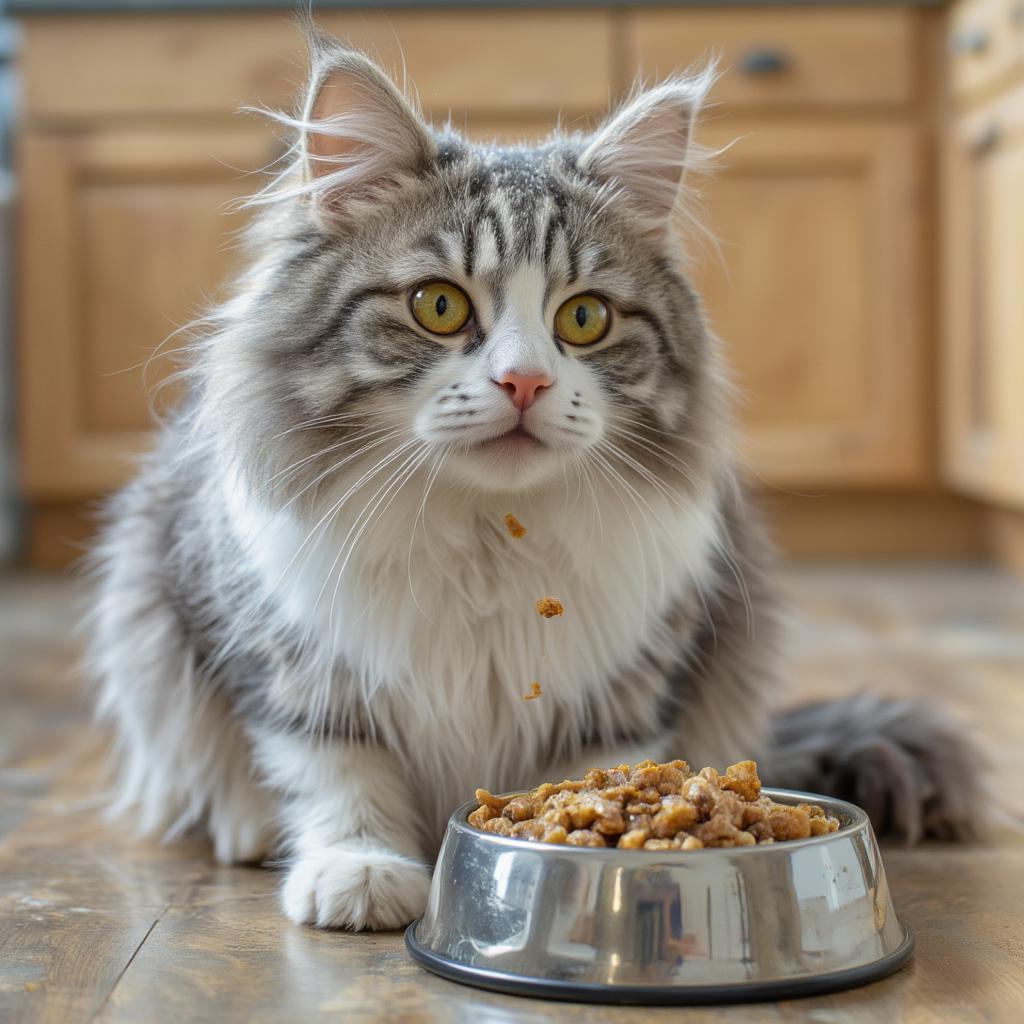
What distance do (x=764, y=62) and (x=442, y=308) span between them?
2.49 meters

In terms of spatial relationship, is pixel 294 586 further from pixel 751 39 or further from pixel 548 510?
pixel 751 39

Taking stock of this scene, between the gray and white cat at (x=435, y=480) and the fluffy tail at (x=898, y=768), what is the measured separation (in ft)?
0.62

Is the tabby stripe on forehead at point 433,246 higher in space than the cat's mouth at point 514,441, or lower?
higher

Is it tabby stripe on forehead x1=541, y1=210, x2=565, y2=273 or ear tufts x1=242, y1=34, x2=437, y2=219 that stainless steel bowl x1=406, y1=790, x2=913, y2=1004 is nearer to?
tabby stripe on forehead x1=541, y1=210, x2=565, y2=273

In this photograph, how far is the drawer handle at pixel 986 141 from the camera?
3.45 m

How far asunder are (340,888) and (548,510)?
0.42 metres

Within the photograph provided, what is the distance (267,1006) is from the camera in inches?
46.3

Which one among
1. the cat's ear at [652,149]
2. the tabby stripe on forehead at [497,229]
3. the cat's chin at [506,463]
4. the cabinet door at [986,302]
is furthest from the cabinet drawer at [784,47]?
the cat's chin at [506,463]

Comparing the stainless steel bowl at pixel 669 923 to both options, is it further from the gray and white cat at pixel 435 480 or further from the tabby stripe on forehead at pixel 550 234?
the tabby stripe on forehead at pixel 550 234

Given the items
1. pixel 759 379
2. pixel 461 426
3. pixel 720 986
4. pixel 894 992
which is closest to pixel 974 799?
pixel 894 992

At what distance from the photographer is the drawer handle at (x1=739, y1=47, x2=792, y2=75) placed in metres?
3.63

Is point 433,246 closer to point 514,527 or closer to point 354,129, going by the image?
point 354,129

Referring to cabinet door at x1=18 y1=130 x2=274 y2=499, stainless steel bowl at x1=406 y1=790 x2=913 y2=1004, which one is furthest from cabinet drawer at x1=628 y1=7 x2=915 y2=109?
stainless steel bowl at x1=406 y1=790 x2=913 y2=1004

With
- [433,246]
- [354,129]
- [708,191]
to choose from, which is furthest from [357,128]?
[708,191]
